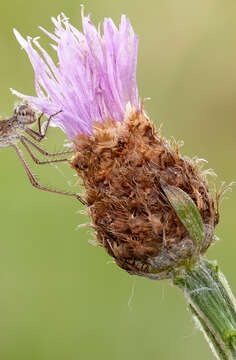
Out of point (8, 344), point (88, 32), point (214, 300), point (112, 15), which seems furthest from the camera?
point (112, 15)

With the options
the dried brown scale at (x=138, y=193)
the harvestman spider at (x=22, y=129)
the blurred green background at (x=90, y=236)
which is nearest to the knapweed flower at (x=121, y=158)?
the dried brown scale at (x=138, y=193)

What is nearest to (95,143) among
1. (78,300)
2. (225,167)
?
(78,300)

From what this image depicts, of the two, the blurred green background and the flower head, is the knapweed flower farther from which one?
the blurred green background

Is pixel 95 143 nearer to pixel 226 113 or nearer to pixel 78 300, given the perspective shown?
pixel 78 300

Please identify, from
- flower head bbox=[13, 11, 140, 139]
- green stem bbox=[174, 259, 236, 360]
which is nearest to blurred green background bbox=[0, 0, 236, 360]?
green stem bbox=[174, 259, 236, 360]

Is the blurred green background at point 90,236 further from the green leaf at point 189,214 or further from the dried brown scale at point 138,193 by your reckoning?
the green leaf at point 189,214

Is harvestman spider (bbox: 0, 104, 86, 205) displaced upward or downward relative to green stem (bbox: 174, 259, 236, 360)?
upward
